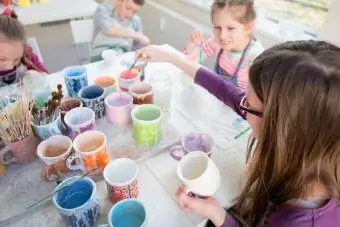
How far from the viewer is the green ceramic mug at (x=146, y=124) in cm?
81

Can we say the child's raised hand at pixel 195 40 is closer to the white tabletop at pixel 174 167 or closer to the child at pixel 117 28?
the white tabletop at pixel 174 167

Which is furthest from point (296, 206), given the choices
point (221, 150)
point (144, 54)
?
point (144, 54)

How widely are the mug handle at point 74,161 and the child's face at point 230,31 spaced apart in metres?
0.77

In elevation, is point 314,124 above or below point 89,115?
above

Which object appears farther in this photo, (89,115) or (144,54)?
(144,54)

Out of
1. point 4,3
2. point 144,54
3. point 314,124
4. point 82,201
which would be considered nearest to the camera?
point 314,124

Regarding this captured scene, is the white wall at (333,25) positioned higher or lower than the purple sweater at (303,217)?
higher

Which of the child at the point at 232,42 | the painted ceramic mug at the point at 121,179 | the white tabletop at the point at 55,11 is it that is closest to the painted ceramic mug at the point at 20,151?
the painted ceramic mug at the point at 121,179

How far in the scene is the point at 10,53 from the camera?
41.6 inches

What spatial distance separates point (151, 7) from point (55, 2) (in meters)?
0.75

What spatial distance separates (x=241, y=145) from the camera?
882mm

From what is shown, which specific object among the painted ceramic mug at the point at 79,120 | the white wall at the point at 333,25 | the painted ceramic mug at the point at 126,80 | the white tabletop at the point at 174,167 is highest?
the white wall at the point at 333,25

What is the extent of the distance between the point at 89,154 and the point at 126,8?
1.17 meters

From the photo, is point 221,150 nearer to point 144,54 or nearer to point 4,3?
point 144,54
